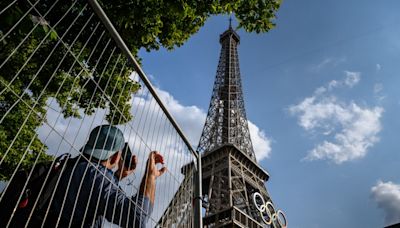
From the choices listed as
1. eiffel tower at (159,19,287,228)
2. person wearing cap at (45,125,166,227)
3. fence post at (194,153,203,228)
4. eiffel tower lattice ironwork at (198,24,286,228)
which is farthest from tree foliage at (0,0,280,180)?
eiffel tower lattice ironwork at (198,24,286,228)

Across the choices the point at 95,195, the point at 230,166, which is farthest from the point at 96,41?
the point at 230,166

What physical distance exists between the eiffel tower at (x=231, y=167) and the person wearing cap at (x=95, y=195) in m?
14.6

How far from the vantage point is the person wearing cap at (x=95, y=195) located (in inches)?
79.0

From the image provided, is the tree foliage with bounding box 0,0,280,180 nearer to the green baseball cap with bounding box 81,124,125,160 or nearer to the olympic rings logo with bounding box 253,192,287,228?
the green baseball cap with bounding box 81,124,125,160

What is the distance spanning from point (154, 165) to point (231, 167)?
81.1ft

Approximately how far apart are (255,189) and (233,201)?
12.5ft

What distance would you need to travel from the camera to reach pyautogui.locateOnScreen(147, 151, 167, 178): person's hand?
2.37 metres

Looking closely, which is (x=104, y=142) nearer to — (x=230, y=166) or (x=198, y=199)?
(x=198, y=199)

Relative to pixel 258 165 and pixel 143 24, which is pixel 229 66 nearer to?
pixel 258 165

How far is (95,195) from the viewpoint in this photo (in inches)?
79.8

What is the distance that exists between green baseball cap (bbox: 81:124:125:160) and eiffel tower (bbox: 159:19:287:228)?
47.8 ft

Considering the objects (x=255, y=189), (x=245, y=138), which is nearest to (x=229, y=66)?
(x=245, y=138)

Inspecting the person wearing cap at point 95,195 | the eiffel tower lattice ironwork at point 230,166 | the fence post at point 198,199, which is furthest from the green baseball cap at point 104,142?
the eiffel tower lattice ironwork at point 230,166

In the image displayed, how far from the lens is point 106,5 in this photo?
5301 millimetres
